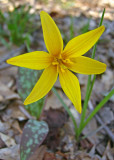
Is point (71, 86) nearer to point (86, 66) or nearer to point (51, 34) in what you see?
point (86, 66)

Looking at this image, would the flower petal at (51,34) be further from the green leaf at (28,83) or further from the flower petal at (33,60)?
the green leaf at (28,83)

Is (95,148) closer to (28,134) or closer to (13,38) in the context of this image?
(28,134)

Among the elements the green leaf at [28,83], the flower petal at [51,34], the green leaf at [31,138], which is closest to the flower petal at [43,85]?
the flower petal at [51,34]

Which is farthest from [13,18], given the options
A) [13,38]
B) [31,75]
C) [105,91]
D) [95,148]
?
[95,148]

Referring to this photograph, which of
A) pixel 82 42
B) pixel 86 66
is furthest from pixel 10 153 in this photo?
pixel 82 42

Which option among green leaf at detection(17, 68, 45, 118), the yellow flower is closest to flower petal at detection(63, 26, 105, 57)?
the yellow flower

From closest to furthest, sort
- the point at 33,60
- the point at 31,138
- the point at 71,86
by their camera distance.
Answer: the point at 33,60 < the point at 71,86 < the point at 31,138
